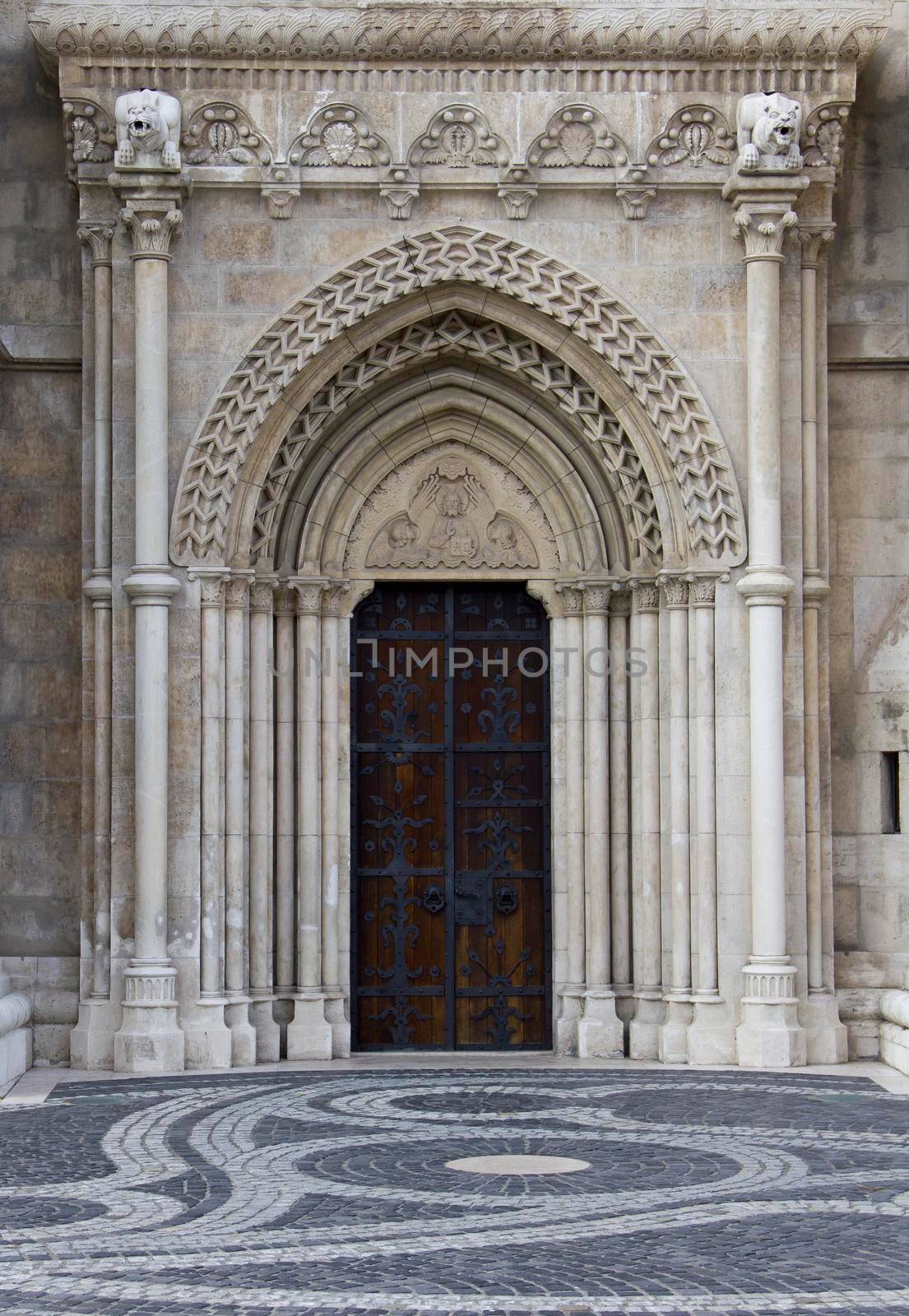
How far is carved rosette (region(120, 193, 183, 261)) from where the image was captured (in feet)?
41.7

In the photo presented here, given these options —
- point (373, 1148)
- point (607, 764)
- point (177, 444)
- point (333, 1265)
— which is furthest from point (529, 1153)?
point (177, 444)

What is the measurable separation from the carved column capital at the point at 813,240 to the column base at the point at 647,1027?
497 cm

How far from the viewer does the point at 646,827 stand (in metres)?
13.4

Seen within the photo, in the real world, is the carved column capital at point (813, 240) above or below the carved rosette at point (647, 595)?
above

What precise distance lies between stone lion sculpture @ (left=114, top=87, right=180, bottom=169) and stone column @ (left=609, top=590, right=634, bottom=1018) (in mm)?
4243

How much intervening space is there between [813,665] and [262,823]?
3806 mm

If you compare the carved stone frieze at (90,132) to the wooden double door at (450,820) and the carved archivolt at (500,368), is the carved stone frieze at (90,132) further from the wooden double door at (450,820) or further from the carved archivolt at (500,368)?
the wooden double door at (450,820)

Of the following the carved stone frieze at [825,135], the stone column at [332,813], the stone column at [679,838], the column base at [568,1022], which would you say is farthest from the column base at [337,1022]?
the carved stone frieze at [825,135]

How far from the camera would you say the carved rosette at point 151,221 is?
12.7 meters

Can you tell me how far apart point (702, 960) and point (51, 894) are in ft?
14.4

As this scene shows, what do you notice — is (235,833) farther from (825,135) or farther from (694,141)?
(825,135)

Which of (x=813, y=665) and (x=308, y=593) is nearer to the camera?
(x=813, y=665)

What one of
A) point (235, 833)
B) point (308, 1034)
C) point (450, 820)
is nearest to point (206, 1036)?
point (308, 1034)

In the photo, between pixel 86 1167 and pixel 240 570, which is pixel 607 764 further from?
pixel 86 1167
